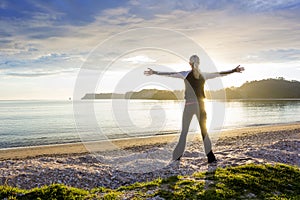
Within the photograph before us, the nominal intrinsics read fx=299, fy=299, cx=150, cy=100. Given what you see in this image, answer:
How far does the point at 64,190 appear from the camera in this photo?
7539mm

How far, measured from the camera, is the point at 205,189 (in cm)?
760

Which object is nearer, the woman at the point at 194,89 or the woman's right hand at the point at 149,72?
the woman at the point at 194,89

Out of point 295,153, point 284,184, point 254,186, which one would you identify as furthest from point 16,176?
point 295,153

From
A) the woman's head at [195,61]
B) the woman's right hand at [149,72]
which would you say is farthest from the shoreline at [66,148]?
the woman's right hand at [149,72]

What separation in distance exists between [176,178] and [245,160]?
3586 mm

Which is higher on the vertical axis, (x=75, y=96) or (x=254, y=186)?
(x=75, y=96)

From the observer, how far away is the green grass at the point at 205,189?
7246 mm

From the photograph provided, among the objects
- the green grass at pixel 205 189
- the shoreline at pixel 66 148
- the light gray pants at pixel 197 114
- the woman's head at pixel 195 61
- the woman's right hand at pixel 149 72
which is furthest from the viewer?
the shoreline at pixel 66 148

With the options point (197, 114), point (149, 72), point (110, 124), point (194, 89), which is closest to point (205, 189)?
point (197, 114)

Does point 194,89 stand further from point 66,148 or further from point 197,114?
point 66,148

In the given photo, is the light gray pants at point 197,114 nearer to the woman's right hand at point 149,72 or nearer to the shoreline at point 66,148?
the woman's right hand at point 149,72

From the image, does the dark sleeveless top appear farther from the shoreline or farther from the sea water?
the shoreline

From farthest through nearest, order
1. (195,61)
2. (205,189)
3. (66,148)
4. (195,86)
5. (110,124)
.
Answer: (110,124)
(66,148)
(195,86)
(195,61)
(205,189)

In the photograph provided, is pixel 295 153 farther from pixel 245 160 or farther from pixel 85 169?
pixel 85 169
